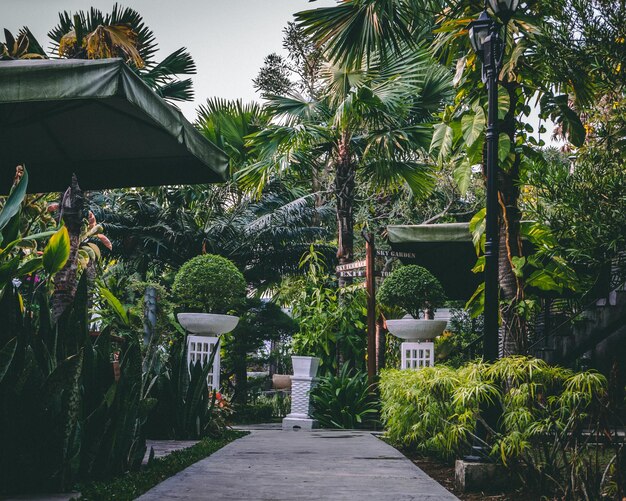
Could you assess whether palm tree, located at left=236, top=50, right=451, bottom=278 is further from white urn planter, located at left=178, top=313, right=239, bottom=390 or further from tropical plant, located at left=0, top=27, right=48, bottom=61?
tropical plant, located at left=0, top=27, right=48, bottom=61

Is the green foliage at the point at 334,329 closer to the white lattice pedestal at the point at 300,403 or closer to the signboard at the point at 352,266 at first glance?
the signboard at the point at 352,266

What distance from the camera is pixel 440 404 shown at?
5.09m

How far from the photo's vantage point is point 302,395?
9.93 m

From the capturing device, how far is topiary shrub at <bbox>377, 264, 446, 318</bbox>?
858cm

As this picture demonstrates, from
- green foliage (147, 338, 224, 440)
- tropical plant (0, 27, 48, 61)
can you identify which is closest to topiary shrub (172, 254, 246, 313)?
green foliage (147, 338, 224, 440)

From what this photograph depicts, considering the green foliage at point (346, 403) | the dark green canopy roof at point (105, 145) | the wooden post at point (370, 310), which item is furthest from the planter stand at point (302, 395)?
the dark green canopy roof at point (105, 145)

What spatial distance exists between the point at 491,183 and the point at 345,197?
20.4 feet

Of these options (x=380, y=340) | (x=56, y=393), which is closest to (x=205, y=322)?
(x=380, y=340)

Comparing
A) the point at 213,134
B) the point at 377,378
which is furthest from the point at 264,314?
the point at 377,378

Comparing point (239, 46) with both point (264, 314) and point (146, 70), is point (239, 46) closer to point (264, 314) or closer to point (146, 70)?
point (146, 70)

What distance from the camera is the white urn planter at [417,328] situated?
8.35 m

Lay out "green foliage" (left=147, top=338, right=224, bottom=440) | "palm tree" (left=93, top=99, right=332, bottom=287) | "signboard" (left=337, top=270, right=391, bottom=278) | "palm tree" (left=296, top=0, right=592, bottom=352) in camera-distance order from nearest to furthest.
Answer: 1. "palm tree" (left=296, top=0, right=592, bottom=352)
2. "green foliage" (left=147, top=338, right=224, bottom=440)
3. "signboard" (left=337, top=270, right=391, bottom=278)
4. "palm tree" (left=93, top=99, right=332, bottom=287)

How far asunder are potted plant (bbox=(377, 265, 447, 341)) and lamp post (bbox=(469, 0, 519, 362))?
141 inches

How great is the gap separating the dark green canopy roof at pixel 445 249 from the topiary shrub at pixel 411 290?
522mm
